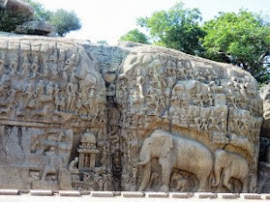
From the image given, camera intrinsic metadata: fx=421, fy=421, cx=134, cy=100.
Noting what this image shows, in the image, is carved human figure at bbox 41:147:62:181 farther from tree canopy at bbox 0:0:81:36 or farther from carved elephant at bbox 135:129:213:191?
tree canopy at bbox 0:0:81:36

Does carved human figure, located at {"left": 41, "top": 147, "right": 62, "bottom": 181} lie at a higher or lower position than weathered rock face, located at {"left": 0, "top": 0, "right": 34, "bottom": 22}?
lower

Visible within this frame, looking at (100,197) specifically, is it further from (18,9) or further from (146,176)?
(18,9)

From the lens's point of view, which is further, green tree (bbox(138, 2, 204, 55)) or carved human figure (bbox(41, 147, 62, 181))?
green tree (bbox(138, 2, 204, 55))

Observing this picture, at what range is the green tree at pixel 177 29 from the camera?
23.2m

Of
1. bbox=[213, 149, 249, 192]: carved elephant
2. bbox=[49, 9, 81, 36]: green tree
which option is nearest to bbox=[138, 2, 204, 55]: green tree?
bbox=[49, 9, 81, 36]: green tree

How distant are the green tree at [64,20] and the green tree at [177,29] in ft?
19.6

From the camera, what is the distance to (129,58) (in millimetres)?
10562

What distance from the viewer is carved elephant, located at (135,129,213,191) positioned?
1005 centimetres

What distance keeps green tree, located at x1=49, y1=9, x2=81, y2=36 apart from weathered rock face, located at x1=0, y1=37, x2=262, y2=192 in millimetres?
18209

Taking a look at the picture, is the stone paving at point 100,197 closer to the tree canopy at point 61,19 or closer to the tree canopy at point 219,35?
the tree canopy at point 219,35

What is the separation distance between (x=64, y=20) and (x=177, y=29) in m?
8.88

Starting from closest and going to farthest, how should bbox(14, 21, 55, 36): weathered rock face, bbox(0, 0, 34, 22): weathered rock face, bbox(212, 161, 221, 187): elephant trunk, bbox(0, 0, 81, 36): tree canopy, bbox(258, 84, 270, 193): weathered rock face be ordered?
bbox(212, 161, 221, 187): elephant trunk < bbox(258, 84, 270, 193): weathered rock face < bbox(14, 21, 55, 36): weathered rock face < bbox(0, 0, 34, 22): weathered rock face < bbox(0, 0, 81, 36): tree canopy

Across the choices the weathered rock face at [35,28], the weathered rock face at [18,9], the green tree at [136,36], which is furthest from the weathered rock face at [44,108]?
the green tree at [136,36]

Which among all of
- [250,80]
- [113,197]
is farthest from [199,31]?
[113,197]
